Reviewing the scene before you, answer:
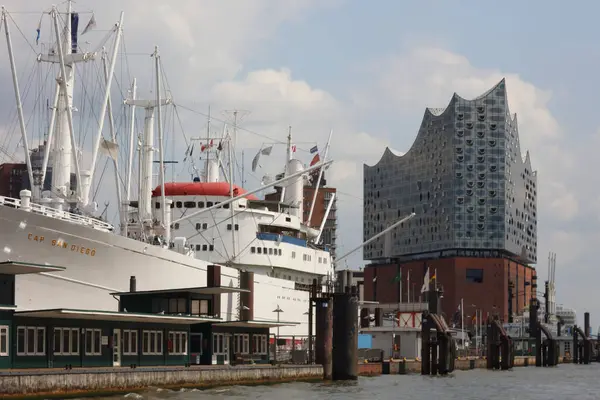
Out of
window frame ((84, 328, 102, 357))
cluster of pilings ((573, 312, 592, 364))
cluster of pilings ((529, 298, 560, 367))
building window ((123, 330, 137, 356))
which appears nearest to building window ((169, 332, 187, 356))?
building window ((123, 330, 137, 356))

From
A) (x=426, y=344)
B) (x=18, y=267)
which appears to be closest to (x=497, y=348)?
(x=426, y=344)

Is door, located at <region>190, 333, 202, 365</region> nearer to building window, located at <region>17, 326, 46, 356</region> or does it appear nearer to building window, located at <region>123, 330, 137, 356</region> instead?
building window, located at <region>123, 330, 137, 356</region>

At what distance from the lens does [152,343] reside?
5741cm

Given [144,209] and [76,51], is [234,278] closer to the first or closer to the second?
[144,209]

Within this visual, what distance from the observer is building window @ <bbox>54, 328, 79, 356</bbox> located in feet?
167

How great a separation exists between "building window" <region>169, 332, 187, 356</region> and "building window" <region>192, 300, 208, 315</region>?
2.80m

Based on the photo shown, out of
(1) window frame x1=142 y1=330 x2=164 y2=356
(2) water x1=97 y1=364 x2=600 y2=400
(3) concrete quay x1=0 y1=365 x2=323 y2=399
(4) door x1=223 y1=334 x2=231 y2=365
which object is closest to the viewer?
(3) concrete quay x1=0 y1=365 x2=323 y2=399

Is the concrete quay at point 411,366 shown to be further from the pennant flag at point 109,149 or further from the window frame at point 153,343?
the window frame at point 153,343

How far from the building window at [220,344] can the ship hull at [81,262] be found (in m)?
8.69

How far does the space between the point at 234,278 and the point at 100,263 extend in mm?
20925

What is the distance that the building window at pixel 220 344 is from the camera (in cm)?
6347

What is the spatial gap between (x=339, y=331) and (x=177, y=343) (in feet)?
35.3

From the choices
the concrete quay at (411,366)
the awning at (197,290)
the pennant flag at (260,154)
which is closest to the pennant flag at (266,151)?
the pennant flag at (260,154)

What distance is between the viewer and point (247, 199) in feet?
327
